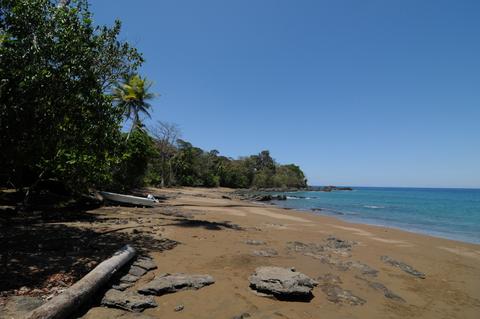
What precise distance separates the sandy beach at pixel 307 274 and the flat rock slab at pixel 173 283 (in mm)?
158

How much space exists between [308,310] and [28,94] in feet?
23.6

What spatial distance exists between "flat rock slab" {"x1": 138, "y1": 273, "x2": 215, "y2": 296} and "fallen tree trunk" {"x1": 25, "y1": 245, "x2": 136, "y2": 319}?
2.41 feet

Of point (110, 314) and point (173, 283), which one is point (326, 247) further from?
point (110, 314)

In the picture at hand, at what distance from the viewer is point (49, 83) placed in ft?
22.5

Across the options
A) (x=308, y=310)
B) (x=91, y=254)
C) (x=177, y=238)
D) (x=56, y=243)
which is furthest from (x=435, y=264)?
(x=56, y=243)

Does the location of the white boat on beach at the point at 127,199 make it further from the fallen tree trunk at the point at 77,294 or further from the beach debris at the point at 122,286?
the beach debris at the point at 122,286

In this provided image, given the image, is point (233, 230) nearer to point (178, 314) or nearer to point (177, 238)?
point (177, 238)

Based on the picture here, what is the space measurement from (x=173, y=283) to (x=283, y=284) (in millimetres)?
2096

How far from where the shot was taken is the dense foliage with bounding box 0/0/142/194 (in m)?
6.50

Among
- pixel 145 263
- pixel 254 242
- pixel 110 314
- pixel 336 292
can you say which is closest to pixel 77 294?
pixel 110 314

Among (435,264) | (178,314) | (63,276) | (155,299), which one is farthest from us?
(435,264)

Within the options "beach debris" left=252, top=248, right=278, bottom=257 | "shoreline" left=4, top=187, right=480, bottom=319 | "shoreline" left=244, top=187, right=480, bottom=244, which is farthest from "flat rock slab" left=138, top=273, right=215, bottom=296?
"shoreline" left=244, top=187, right=480, bottom=244

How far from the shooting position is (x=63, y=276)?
18.9 ft

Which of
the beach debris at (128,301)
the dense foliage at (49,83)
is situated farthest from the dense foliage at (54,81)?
the beach debris at (128,301)
